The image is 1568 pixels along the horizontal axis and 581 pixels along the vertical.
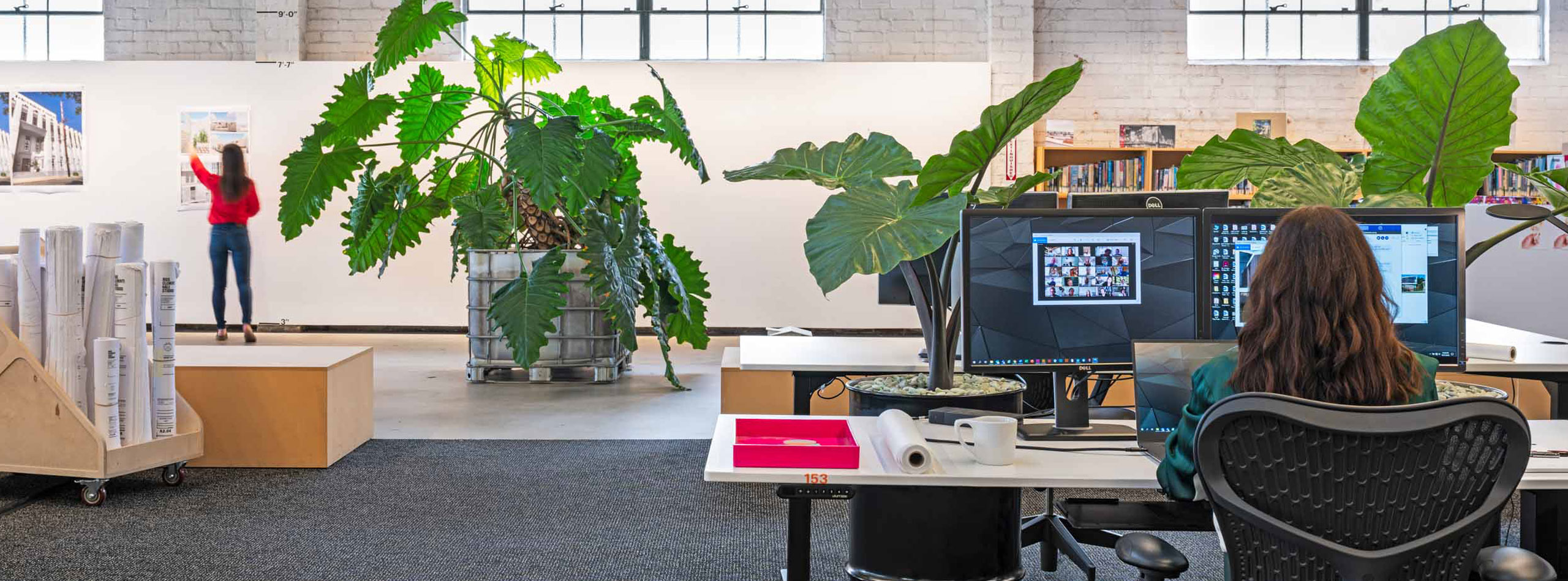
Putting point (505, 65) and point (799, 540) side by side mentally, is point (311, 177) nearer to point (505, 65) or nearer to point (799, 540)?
point (505, 65)

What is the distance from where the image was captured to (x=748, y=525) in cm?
319

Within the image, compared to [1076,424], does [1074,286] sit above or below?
above

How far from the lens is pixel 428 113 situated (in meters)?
5.43

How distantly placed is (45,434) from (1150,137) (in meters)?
6.91

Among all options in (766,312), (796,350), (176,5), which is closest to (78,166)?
(176,5)

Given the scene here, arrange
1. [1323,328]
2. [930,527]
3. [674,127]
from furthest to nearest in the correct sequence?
[674,127] < [930,527] < [1323,328]

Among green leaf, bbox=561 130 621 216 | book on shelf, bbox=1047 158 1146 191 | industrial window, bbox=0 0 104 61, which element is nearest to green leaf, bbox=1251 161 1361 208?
green leaf, bbox=561 130 621 216

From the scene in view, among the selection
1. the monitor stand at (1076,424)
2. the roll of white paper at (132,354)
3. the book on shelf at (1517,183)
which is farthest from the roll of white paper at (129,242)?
the book on shelf at (1517,183)

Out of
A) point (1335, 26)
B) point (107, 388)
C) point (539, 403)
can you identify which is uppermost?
point (1335, 26)

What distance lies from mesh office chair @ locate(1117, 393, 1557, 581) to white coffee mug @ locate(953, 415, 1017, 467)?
0.38 metres

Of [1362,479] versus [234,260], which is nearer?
[1362,479]

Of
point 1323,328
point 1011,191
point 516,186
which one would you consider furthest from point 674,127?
point 1323,328

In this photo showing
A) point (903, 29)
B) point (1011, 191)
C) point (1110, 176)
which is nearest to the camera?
point (1011, 191)

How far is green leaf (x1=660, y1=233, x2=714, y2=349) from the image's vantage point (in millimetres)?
5363
